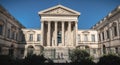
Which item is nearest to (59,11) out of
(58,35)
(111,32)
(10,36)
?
(58,35)

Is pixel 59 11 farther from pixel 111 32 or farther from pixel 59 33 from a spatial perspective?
pixel 111 32

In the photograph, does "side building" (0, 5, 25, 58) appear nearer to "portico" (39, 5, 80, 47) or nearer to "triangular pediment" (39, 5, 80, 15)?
A: "portico" (39, 5, 80, 47)

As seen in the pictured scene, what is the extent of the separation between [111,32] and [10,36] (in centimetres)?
2584

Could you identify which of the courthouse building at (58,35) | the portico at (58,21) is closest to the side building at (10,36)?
the courthouse building at (58,35)

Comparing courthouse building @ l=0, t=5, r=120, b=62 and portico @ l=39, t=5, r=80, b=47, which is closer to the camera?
courthouse building @ l=0, t=5, r=120, b=62

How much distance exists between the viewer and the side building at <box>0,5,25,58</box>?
3301cm

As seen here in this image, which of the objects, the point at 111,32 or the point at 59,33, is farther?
the point at 59,33

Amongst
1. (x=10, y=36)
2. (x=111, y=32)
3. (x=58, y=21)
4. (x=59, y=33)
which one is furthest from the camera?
(x=59, y=33)

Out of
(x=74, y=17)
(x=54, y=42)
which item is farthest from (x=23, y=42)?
(x=74, y=17)

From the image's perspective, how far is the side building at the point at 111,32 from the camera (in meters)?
32.8

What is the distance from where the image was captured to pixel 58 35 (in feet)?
159

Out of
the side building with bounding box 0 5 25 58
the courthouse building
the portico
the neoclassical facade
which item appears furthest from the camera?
the portico

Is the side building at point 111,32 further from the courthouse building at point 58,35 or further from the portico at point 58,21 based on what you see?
the portico at point 58,21

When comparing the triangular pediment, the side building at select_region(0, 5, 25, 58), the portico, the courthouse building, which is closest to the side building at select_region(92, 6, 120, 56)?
the courthouse building
